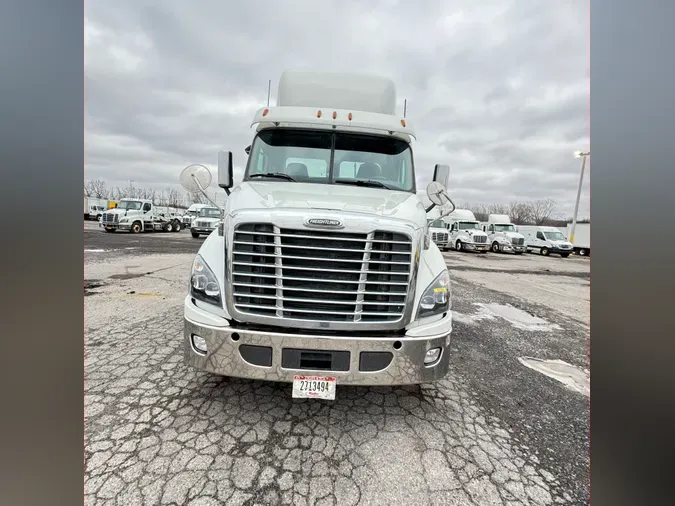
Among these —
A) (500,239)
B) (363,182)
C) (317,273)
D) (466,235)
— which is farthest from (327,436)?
(500,239)

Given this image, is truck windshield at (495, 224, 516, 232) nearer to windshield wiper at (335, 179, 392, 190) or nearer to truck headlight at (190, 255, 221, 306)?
windshield wiper at (335, 179, 392, 190)

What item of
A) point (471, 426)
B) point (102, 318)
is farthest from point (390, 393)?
point (102, 318)

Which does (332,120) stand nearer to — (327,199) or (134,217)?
(327,199)

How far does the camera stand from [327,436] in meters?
2.40

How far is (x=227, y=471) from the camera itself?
2039 millimetres

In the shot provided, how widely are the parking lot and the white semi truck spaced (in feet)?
79.2

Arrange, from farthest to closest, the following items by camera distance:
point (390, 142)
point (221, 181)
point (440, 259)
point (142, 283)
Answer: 1. point (142, 283)
2. point (221, 181)
3. point (390, 142)
4. point (440, 259)

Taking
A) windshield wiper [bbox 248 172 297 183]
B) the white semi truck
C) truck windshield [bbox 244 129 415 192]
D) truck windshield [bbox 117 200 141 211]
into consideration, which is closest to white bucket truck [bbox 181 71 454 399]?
windshield wiper [bbox 248 172 297 183]

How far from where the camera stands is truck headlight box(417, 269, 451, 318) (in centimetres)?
257

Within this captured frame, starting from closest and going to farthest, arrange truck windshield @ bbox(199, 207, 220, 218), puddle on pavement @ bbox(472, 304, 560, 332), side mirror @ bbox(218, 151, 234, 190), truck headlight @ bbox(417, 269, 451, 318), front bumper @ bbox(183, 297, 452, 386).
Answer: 1. front bumper @ bbox(183, 297, 452, 386)
2. truck headlight @ bbox(417, 269, 451, 318)
3. side mirror @ bbox(218, 151, 234, 190)
4. puddle on pavement @ bbox(472, 304, 560, 332)
5. truck windshield @ bbox(199, 207, 220, 218)

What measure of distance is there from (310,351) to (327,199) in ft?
4.30

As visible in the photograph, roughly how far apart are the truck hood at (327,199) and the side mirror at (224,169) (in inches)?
29.1

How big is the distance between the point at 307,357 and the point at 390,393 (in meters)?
1.20
